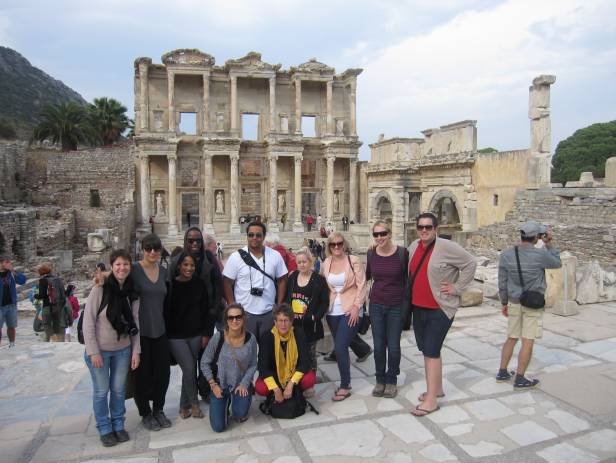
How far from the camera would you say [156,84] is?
→ 28219 millimetres

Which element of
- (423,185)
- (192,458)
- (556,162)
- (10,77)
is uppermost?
(10,77)

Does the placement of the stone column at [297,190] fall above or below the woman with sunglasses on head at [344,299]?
above

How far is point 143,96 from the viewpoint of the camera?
27500 mm

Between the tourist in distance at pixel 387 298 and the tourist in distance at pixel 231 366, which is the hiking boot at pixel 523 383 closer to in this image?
the tourist in distance at pixel 387 298

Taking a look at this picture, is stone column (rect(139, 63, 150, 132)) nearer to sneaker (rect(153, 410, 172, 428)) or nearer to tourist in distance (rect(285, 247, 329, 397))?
tourist in distance (rect(285, 247, 329, 397))

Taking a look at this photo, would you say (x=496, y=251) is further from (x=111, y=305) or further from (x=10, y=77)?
(x=10, y=77)

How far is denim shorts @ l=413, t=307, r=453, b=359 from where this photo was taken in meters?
4.75

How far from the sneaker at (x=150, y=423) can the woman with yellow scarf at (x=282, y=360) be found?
95cm

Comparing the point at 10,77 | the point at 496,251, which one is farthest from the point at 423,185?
the point at 10,77

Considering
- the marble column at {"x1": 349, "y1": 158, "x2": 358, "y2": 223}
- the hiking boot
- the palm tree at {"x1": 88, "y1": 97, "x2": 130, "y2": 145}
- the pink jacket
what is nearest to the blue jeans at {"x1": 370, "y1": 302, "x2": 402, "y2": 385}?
the pink jacket

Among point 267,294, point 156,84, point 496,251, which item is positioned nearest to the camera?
point 267,294

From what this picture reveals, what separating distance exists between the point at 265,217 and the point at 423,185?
11164 mm

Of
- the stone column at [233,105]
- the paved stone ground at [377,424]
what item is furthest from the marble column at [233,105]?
the paved stone ground at [377,424]

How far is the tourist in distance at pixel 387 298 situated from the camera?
502cm
